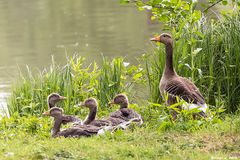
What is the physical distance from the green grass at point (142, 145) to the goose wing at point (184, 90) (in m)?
0.83

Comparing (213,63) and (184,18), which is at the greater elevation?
(184,18)

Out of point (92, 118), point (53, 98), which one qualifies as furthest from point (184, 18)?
point (53, 98)

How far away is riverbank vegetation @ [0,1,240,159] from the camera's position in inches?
286

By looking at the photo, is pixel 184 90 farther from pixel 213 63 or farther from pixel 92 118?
pixel 213 63

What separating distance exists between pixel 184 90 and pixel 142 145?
7.66ft

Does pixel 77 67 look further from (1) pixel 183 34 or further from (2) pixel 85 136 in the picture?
A: (2) pixel 85 136

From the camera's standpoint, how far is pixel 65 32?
91.1 feet

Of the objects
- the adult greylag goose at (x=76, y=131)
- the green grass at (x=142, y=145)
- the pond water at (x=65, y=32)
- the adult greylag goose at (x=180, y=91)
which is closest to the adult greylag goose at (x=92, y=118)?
the adult greylag goose at (x=76, y=131)

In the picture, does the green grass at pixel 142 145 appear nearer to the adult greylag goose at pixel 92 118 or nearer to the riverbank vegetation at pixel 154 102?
the riverbank vegetation at pixel 154 102

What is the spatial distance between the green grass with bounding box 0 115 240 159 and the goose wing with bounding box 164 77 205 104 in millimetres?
827

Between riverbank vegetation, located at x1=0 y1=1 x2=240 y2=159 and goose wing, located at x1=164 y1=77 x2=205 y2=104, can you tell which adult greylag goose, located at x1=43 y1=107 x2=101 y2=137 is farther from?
goose wing, located at x1=164 y1=77 x2=205 y2=104

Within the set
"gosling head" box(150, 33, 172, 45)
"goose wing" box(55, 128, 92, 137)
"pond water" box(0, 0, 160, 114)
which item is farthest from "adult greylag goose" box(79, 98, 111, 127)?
"pond water" box(0, 0, 160, 114)

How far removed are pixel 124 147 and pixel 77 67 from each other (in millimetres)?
5630

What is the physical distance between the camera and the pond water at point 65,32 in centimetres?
2122
